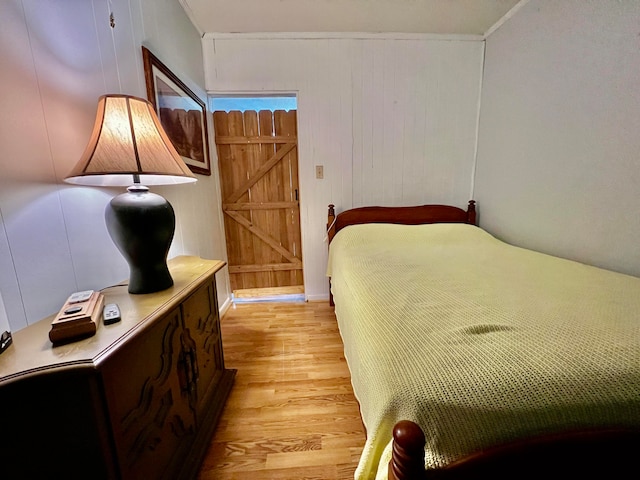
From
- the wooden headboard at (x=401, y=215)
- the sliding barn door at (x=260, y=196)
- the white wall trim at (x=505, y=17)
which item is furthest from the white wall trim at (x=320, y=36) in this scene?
the wooden headboard at (x=401, y=215)

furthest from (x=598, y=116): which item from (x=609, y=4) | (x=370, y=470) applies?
(x=370, y=470)

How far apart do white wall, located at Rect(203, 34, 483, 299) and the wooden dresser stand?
5.47 ft

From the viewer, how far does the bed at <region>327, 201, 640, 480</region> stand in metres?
0.48

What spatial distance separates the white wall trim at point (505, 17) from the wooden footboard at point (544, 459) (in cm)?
261

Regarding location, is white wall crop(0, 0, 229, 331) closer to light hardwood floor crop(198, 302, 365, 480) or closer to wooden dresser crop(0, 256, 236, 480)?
wooden dresser crop(0, 256, 236, 480)

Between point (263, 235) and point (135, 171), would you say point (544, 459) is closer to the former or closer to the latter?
point (135, 171)

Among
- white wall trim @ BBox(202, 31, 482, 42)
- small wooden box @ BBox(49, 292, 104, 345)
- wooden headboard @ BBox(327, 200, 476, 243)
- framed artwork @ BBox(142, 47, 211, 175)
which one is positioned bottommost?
small wooden box @ BBox(49, 292, 104, 345)

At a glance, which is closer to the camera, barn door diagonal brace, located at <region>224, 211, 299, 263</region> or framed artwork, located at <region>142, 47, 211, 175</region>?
framed artwork, located at <region>142, 47, 211, 175</region>

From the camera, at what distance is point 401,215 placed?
2322mm

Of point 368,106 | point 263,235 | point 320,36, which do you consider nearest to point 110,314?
point 263,235

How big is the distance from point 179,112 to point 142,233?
48.7 inches

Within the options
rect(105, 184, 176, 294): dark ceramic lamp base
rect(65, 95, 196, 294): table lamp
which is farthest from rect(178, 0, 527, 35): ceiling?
rect(105, 184, 176, 294): dark ceramic lamp base

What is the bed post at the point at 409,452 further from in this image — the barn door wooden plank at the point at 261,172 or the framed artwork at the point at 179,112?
the barn door wooden plank at the point at 261,172

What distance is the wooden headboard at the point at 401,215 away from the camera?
89.6 inches
